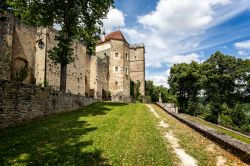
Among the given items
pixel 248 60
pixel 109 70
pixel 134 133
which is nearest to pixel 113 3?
pixel 134 133

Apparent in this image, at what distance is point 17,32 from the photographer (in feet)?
73.2

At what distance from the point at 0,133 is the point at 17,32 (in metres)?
16.0

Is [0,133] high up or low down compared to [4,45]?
down

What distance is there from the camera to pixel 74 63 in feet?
103

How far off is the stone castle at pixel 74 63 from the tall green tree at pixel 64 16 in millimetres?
3960

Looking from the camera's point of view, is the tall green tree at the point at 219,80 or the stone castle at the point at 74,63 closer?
the stone castle at the point at 74,63

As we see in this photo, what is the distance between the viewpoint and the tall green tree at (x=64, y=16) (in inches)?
686

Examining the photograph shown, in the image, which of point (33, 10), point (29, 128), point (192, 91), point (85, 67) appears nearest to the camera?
point (29, 128)

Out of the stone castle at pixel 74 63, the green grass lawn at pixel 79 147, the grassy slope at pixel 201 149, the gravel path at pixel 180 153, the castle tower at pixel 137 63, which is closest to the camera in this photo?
the green grass lawn at pixel 79 147

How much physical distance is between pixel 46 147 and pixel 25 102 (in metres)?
5.34

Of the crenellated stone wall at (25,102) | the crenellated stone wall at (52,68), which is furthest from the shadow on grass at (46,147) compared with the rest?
the crenellated stone wall at (52,68)

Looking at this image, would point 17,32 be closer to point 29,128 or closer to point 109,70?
point 29,128

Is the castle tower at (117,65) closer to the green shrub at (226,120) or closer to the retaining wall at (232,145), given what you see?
the green shrub at (226,120)

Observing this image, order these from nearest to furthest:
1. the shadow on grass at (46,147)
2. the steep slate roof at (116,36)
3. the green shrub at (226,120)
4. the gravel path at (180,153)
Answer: the shadow on grass at (46,147)
the gravel path at (180,153)
the green shrub at (226,120)
the steep slate roof at (116,36)
